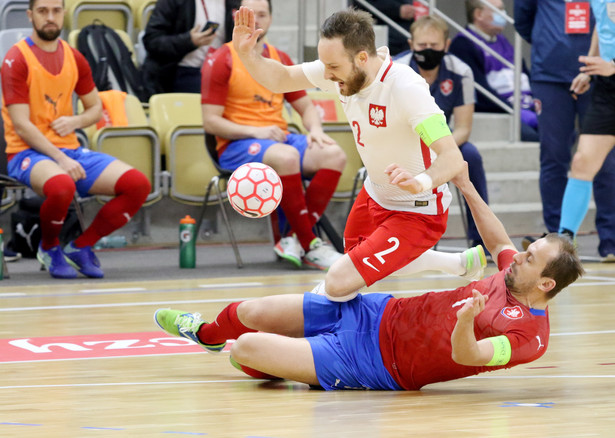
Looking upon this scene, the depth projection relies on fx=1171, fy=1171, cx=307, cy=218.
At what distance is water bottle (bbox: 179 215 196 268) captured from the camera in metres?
7.93

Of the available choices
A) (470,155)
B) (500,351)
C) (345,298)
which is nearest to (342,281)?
(345,298)

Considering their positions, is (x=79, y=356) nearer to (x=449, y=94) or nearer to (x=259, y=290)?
(x=259, y=290)

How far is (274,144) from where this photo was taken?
7836 mm

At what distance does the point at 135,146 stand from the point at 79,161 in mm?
948

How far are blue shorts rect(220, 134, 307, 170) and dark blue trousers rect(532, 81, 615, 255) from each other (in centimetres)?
173

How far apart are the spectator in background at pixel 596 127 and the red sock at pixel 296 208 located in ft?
5.53

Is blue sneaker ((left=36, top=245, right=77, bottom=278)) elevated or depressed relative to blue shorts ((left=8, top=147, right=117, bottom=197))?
depressed

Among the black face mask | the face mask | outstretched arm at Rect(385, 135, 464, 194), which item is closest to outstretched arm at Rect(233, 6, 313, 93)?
outstretched arm at Rect(385, 135, 464, 194)

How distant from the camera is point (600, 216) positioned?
27.0ft

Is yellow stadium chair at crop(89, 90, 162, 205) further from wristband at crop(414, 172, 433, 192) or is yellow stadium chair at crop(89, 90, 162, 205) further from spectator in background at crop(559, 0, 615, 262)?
wristband at crop(414, 172, 433, 192)

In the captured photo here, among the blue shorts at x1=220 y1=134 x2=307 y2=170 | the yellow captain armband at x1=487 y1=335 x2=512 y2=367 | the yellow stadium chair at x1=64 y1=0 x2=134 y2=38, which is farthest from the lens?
the yellow stadium chair at x1=64 y1=0 x2=134 y2=38

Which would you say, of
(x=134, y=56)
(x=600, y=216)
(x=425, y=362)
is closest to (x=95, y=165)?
(x=134, y=56)

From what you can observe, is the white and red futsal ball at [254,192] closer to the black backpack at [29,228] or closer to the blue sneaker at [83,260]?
the blue sneaker at [83,260]

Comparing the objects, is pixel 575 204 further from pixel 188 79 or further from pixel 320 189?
pixel 188 79
